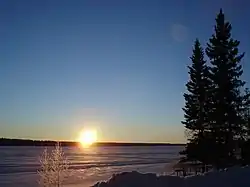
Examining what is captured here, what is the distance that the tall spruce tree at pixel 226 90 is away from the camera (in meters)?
30.8

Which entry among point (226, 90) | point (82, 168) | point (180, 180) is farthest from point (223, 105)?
point (82, 168)

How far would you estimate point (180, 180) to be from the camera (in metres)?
14.7

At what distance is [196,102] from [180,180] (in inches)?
836

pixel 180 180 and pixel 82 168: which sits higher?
pixel 180 180

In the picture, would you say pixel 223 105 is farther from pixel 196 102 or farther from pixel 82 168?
pixel 82 168

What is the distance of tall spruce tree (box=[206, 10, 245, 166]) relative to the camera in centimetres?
3081

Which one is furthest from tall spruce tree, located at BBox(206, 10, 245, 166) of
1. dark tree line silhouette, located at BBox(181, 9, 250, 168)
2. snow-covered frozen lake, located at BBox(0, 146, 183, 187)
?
snow-covered frozen lake, located at BBox(0, 146, 183, 187)

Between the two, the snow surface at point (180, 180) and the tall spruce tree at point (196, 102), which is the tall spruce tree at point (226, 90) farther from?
the snow surface at point (180, 180)

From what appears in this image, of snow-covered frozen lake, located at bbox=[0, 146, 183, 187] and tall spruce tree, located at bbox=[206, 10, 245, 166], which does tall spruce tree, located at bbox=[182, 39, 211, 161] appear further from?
snow-covered frozen lake, located at bbox=[0, 146, 183, 187]

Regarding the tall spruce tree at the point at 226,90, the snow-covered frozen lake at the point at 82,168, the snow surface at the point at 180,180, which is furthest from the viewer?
the snow-covered frozen lake at the point at 82,168

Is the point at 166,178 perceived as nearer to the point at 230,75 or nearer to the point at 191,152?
the point at 230,75

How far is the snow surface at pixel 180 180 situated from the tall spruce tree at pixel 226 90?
14662mm

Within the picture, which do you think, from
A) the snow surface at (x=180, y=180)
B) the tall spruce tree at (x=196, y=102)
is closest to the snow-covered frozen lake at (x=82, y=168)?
the tall spruce tree at (x=196, y=102)

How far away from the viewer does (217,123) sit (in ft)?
103
